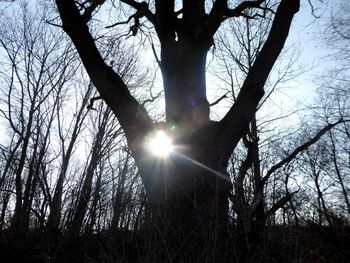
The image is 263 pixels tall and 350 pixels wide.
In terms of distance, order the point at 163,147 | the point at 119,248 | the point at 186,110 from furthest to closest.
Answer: the point at 186,110 → the point at 163,147 → the point at 119,248

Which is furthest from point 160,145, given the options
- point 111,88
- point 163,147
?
point 111,88

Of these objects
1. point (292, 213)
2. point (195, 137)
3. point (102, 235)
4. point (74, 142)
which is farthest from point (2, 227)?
point (74, 142)

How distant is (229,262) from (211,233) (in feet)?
0.73

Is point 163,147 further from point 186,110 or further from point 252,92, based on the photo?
point 252,92

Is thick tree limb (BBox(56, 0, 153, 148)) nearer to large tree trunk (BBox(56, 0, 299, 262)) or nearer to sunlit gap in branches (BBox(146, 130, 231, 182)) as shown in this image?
large tree trunk (BBox(56, 0, 299, 262))

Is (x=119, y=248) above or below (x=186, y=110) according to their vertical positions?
below

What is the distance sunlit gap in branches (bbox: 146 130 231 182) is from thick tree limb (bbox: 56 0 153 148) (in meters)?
0.12

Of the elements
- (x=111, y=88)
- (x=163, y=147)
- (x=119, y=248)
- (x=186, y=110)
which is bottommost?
(x=119, y=248)

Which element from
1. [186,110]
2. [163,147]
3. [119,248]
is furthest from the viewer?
[186,110]

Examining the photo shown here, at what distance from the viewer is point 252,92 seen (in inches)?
121

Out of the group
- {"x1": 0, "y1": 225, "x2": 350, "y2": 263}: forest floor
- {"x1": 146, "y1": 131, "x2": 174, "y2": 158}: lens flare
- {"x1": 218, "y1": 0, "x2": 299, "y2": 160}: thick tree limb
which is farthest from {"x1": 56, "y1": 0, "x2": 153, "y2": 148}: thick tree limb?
{"x1": 0, "y1": 225, "x2": 350, "y2": 263}: forest floor

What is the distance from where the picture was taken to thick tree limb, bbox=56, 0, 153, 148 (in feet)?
10.3

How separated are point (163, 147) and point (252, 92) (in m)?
1.11

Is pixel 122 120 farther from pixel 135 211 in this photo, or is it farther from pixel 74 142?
pixel 74 142
